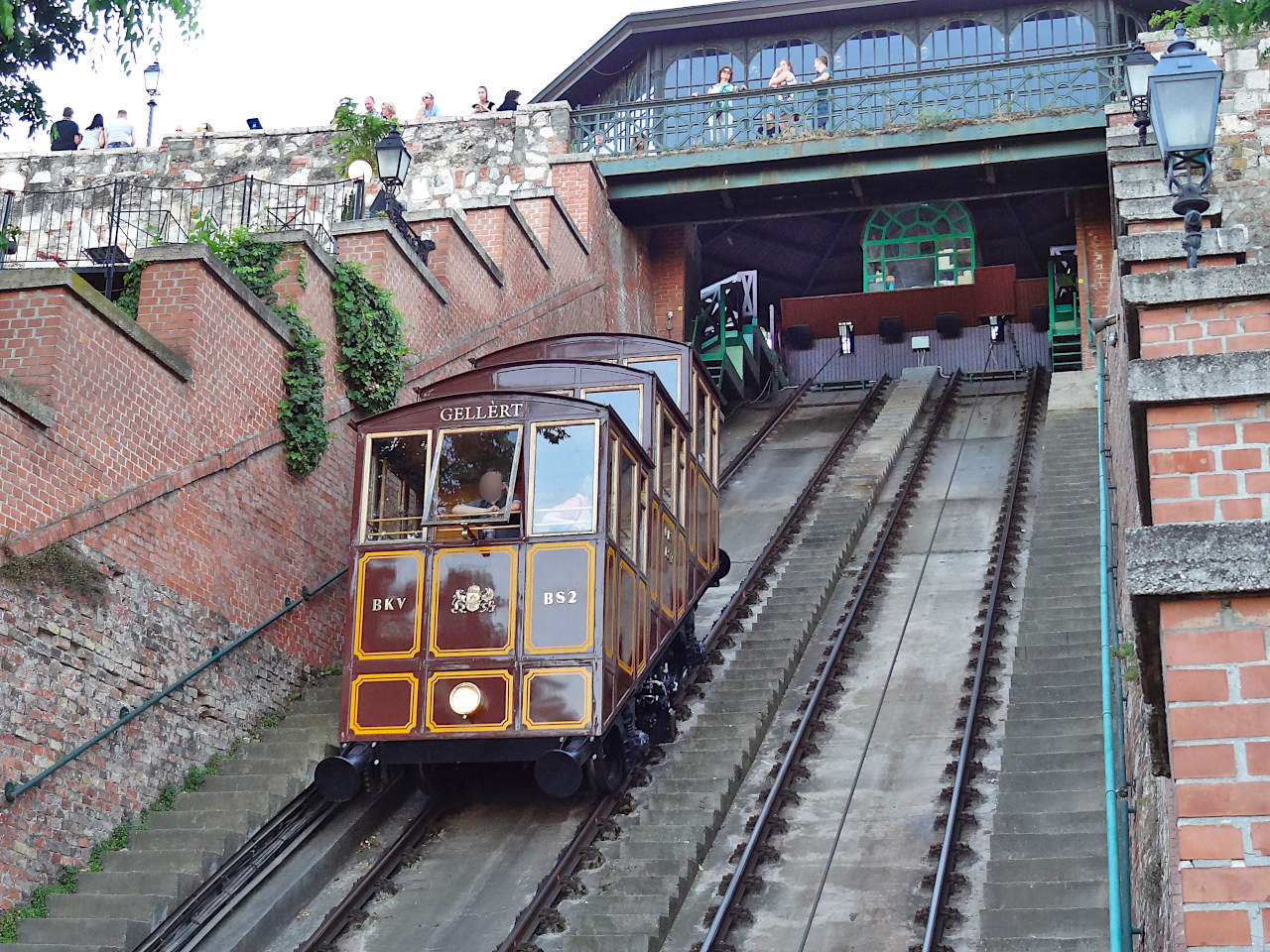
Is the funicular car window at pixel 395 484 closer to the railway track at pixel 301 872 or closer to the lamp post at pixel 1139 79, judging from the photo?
the railway track at pixel 301 872

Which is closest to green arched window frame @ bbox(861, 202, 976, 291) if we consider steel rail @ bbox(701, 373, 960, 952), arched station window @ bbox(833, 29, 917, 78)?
arched station window @ bbox(833, 29, 917, 78)

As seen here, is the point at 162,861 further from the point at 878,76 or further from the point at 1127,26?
the point at 1127,26

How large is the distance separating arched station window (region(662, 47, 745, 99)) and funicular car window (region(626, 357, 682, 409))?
15315mm

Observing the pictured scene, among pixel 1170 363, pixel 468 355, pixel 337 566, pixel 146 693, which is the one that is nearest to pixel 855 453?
pixel 468 355

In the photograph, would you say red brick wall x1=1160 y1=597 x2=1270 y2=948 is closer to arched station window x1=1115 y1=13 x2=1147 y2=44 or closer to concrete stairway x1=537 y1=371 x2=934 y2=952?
concrete stairway x1=537 y1=371 x2=934 y2=952

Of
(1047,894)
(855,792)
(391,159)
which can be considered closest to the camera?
(1047,894)

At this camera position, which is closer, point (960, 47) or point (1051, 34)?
point (1051, 34)

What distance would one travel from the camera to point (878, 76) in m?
23.4

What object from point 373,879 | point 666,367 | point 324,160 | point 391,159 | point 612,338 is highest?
point 324,160

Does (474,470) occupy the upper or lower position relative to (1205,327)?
lower

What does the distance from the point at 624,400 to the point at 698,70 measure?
17408mm

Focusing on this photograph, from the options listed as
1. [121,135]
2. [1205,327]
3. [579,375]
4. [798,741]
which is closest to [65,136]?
[121,135]

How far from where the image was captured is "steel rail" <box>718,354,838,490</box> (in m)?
22.2

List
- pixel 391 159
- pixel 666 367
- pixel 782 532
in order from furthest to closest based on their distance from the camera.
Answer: pixel 782 532, pixel 391 159, pixel 666 367
